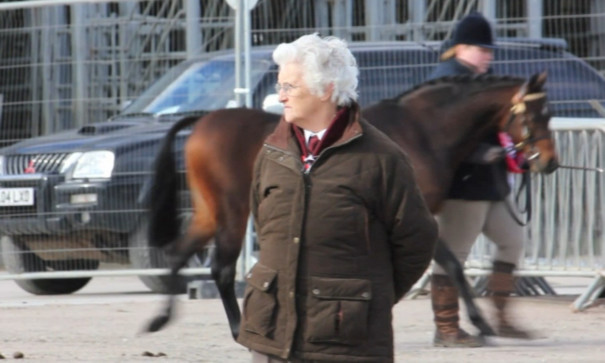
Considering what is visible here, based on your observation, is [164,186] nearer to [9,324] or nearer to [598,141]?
[9,324]

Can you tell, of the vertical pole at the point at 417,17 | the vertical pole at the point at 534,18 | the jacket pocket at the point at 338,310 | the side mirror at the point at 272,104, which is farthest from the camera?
the vertical pole at the point at 417,17

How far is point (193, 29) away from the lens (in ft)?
40.0

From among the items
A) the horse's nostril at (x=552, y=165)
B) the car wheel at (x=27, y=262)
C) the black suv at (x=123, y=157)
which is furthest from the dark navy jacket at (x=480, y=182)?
the car wheel at (x=27, y=262)

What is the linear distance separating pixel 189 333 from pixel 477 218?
6.44ft

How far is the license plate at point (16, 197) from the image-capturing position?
11672 millimetres

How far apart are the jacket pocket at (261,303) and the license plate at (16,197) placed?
744cm

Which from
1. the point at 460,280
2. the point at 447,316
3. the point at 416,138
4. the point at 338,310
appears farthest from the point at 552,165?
the point at 338,310

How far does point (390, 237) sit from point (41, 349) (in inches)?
181

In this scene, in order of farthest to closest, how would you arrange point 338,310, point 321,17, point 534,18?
point 321,17 < point 534,18 < point 338,310

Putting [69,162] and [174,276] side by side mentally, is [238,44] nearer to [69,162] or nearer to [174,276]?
[69,162]

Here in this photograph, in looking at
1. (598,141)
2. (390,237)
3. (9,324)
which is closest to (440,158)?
(598,141)

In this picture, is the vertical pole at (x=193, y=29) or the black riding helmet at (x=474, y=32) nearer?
the black riding helmet at (x=474, y=32)

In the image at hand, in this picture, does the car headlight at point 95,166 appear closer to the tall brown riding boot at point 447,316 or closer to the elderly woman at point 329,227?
the tall brown riding boot at point 447,316

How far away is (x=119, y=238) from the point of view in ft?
38.7
